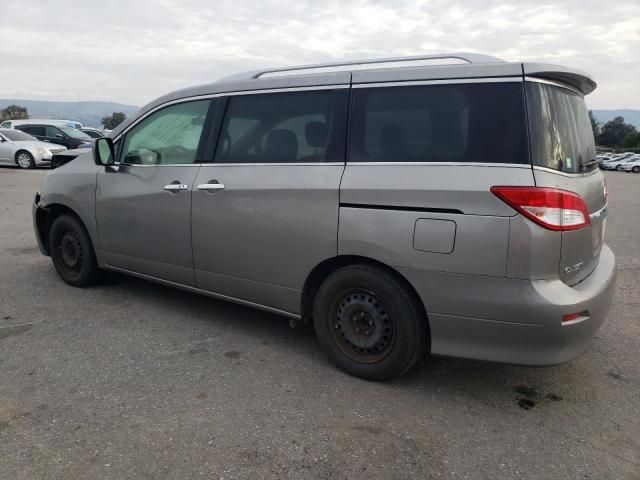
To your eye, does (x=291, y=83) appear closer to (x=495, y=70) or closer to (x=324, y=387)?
(x=495, y=70)

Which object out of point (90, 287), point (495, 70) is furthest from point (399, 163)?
point (90, 287)

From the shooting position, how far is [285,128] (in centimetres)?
353

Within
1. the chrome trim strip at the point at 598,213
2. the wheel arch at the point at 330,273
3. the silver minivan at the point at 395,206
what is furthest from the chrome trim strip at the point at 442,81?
the wheel arch at the point at 330,273

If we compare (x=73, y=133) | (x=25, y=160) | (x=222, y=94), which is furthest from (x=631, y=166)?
(x=222, y=94)

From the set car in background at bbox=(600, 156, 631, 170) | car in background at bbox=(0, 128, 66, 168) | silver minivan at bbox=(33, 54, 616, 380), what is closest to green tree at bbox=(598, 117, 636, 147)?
car in background at bbox=(600, 156, 631, 170)

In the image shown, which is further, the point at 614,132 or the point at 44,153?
the point at 614,132

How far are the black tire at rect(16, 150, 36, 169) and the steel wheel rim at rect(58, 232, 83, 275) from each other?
15164 millimetres

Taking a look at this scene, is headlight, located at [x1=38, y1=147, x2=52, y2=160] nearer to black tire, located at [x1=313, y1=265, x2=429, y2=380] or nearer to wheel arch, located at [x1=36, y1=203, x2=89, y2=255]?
wheel arch, located at [x1=36, y1=203, x2=89, y2=255]

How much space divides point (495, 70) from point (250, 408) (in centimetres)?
227

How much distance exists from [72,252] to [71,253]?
21 mm

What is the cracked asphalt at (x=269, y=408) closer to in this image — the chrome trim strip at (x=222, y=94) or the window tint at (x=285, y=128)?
the window tint at (x=285, y=128)

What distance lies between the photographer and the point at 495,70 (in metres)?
2.81

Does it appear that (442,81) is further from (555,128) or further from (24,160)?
(24,160)

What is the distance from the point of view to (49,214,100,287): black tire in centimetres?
478
